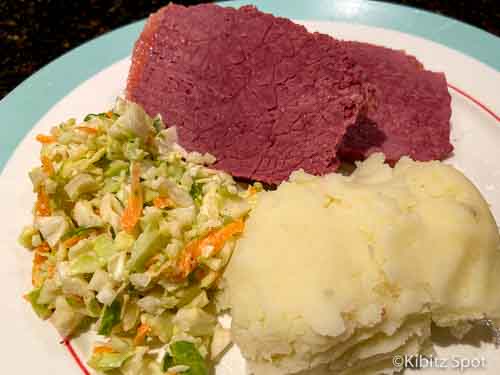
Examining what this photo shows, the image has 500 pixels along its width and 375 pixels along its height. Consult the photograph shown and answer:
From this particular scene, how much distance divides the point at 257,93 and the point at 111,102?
1.40 metres

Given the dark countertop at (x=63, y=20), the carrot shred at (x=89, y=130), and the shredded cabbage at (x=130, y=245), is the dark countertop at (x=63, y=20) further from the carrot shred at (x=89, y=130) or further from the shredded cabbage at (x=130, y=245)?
the shredded cabbage at (x=130, y=245)

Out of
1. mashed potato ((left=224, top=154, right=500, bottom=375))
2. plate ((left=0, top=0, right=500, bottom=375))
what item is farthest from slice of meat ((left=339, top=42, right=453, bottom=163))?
mashed potato ((left=224, top=154, right=500, bottom=375))

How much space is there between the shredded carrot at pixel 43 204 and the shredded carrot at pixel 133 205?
62cm

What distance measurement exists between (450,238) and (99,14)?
4973 mm

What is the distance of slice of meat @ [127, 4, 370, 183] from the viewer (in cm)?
373

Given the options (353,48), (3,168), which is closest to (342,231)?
(353,48)

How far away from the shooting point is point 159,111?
13.2ft

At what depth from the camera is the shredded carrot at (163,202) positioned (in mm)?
3229

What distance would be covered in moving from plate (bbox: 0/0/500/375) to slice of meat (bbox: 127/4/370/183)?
0.88m

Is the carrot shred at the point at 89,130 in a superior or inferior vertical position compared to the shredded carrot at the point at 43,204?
superior

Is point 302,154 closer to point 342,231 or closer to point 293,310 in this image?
point 342,231

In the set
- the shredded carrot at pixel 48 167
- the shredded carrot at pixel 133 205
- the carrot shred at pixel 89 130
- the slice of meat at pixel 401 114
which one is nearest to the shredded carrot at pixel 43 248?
the shredded carrot at pixel 48 167

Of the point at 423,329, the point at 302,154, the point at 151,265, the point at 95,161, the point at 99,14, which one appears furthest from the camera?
the point at 99,14

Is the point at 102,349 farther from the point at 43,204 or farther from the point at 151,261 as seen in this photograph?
the point at 43,204
